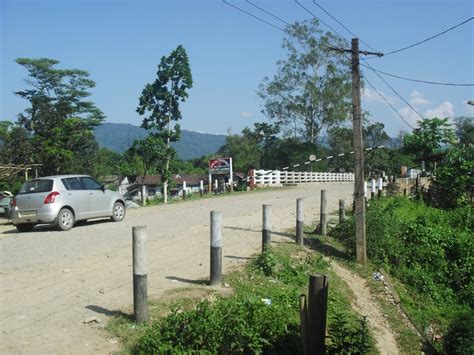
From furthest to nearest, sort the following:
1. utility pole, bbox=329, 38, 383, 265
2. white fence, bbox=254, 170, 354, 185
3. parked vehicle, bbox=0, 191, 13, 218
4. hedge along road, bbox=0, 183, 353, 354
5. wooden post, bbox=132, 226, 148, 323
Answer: white fence, bbox=254, 170, 354, 185, parked vehicle, bbox=0, 191, 13, 218, utility pole, bbox=329, 38, 383, 265, wooden post, bbox=132, 226, 148, 323, hedge along road, bbox=0, 183, 353, 354

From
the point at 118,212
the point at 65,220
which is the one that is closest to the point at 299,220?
the point at 65,220

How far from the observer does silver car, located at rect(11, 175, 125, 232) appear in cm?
1395

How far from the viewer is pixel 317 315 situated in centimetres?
528

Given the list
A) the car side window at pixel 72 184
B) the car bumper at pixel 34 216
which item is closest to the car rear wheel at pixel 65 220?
the car bumper at pixel 34 216

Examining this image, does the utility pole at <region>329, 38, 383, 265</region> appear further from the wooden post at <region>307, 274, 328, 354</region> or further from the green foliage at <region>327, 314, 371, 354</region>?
the wooden post at <region>307, 274, 328, 354</region>

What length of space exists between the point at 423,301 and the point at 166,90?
20567 mm

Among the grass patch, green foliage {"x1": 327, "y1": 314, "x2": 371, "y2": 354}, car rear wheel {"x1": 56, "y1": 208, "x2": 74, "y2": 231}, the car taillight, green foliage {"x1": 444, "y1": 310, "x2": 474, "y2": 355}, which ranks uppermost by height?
the car taillight

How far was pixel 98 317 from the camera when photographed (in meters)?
6.15

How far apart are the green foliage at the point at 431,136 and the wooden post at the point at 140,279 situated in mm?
20647

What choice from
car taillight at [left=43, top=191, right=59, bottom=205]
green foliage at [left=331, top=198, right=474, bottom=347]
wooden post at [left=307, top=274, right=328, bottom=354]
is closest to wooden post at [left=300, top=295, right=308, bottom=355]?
wooden post at [left=307, top=274, right=328, bottom=354]

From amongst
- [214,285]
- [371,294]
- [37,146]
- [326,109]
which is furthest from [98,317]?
[326,109]

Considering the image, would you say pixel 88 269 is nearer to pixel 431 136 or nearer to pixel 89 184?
pixel 89 184

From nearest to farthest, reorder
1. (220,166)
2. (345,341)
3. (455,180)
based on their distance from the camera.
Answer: (345,341)
(455,180)
(220,166)

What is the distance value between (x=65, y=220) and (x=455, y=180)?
554 inches
